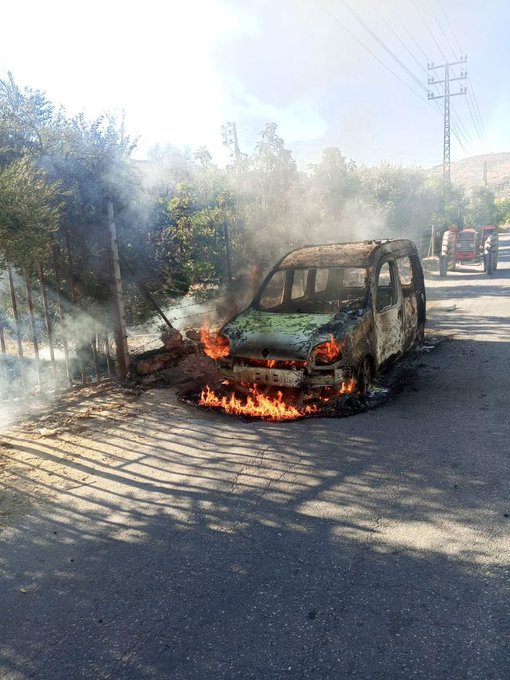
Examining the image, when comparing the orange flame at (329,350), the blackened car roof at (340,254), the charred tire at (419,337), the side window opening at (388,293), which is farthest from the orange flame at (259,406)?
the charred tire at (419,337)

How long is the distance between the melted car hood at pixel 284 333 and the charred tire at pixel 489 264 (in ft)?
52.6

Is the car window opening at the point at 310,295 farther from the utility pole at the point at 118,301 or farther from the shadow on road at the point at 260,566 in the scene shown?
the shadow on road at the point at 260,566

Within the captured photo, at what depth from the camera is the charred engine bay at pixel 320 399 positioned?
19.0ft

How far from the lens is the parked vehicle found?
19766 mm

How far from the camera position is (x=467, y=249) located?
2292 cm

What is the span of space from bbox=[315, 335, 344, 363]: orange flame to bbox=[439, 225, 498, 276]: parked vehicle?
16.6m

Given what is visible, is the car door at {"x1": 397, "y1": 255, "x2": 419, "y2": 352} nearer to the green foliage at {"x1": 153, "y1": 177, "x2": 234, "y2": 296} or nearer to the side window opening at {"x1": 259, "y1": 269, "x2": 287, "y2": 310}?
the side window opening at {"x1": 259, "y1": 269, "x2": 287, "y2": 310}

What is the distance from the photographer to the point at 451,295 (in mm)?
15375

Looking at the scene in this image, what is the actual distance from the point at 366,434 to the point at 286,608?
2.69 meters

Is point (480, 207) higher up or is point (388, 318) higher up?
point (480, 207)

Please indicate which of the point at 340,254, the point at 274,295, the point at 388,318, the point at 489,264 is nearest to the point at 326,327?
the point at 388,318

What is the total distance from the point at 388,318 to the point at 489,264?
15.1 metres

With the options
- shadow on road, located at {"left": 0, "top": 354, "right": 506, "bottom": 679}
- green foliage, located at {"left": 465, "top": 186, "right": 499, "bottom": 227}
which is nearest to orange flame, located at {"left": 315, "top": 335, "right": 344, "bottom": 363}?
shadow on road, located at {"left": 0, "top": 354, "right": 506, "bottom": 679}

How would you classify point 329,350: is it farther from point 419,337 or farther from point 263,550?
point 419,337
